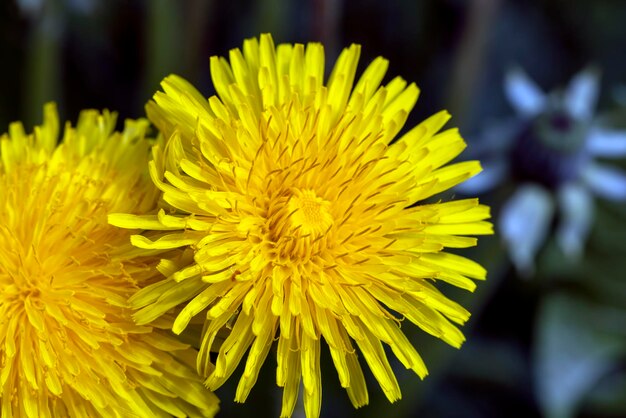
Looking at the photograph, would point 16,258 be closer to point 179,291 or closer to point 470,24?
point 179,291

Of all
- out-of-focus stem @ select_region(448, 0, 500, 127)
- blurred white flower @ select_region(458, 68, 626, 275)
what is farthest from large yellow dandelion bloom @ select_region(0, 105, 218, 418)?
out-of-focus stem @ select_region(448, 0, 500, 127)

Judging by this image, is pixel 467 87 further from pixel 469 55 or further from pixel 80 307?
pixel 80 307

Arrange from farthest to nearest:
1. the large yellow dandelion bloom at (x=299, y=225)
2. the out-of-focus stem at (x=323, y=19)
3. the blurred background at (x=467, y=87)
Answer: the blurred background at (x=467, y=87) → the out-of-focus stem at (x=323, y=19) → the large yellow dandelion bloom at (x=299, y=225)

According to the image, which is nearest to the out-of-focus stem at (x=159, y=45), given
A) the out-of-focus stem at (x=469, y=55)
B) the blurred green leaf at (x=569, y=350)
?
the out-of-focus stem at (x=469, y=55)

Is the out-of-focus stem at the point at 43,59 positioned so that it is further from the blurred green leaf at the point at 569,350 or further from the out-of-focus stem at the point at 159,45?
the blurred green leaf at the point at 569,350

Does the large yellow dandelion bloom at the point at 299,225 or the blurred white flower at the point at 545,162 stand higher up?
the large yellow dandelion bloom at the point at 299,225

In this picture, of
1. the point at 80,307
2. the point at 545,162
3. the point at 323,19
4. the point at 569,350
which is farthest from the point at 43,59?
the point at 569,350

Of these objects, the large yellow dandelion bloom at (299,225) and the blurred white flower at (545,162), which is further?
the blurred white flower at (545,162)

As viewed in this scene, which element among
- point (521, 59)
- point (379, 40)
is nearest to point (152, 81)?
point (379, 40)
